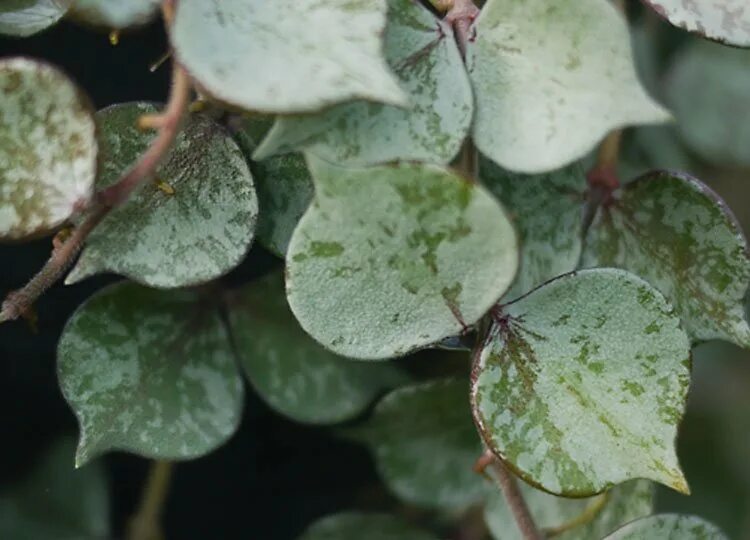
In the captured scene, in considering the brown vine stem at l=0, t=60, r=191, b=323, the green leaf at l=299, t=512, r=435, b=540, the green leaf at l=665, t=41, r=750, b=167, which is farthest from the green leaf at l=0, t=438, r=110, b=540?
the green leaf at l=665, t=41, r=750, b=167

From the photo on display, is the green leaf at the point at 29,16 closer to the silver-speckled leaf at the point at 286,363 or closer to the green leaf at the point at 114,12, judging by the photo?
the green leaf at the point at 114,12

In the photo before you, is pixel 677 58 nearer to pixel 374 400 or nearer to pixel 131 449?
pixel 374 400

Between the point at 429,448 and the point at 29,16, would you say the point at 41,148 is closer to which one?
the point at 29,16

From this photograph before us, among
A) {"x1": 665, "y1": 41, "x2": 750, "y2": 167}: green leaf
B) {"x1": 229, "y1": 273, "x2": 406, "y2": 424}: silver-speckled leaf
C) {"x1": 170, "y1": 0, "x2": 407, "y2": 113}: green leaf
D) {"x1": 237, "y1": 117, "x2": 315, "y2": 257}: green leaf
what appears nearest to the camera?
{"x1": 170, "y1": 0, "x2": 407, "y2": 113}: green leaf

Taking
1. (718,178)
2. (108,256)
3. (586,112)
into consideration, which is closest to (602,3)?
(586,112)

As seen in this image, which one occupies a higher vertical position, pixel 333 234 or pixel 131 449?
pixel 333 234

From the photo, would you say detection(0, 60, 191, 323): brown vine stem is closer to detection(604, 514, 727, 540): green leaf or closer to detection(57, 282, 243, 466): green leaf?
detection(57, 282, 243, 466): green leaf
